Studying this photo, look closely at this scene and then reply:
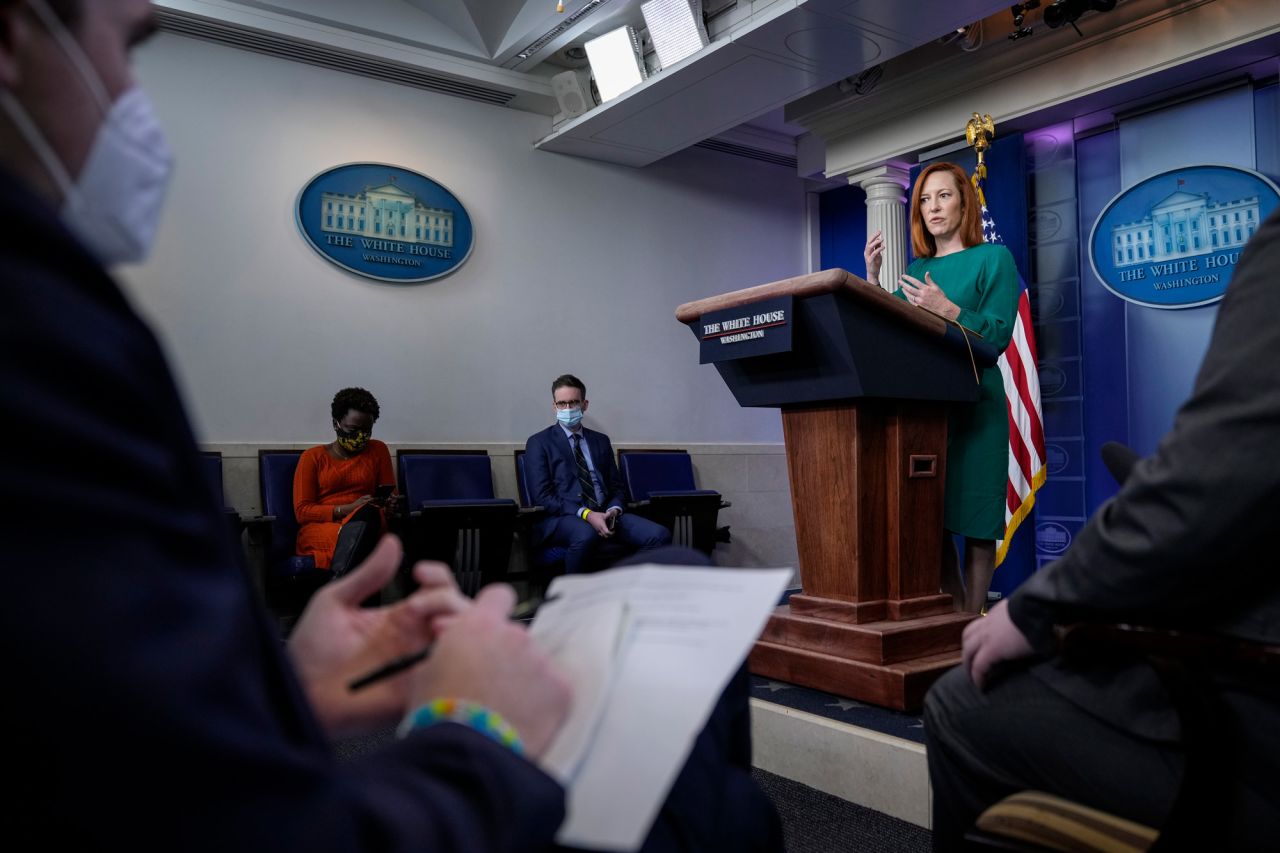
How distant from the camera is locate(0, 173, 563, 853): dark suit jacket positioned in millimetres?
389

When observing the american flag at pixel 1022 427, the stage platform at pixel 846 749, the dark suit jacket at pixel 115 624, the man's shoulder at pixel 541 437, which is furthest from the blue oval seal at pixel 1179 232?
the dark suit jacket at pixel 115 624

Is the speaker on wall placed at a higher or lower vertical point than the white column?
higher

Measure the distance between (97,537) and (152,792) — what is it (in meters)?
0.12

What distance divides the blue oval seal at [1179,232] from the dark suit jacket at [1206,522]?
4291 mm

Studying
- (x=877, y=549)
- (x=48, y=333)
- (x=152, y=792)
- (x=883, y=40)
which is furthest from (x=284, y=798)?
(x=883, y=40)

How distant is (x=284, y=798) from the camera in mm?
437

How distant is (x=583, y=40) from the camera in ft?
18.1

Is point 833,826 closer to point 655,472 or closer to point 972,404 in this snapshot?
point 972,404

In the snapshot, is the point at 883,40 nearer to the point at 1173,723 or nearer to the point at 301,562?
the point at 301,562

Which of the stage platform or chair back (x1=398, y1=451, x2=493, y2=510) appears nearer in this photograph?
the stage platform

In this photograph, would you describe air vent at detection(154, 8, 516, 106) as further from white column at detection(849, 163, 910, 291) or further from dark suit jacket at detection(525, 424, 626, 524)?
white column at detection(849, 163, 910, 291)

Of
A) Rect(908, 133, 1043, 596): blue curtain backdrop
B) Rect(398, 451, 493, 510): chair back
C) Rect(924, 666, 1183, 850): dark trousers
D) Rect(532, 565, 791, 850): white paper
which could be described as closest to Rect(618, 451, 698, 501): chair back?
Rect(398, 451, 493, 510): chair back

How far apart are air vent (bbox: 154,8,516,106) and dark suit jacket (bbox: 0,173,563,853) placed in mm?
5111

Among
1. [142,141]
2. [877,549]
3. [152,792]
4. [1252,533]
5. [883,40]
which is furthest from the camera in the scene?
[883,40]
